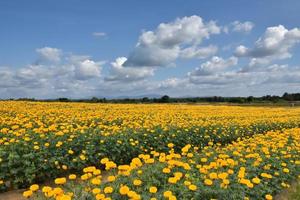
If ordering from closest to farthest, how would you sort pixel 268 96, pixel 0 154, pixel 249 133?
pixel 0 154 < pixel 249 133 < pixel 268 96

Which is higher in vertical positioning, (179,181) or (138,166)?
(138,166)

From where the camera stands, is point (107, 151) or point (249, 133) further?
point (249, 133)

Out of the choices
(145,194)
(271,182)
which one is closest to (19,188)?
(145,194)

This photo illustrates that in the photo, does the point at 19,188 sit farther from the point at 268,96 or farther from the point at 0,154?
the point at 268,96

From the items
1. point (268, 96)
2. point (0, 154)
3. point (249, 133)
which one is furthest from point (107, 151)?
point (268, 96)

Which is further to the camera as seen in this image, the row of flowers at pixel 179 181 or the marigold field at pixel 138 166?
the marigold field at pixel 138 166

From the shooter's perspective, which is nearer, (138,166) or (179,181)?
(179,181)

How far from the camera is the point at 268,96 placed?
208 feet

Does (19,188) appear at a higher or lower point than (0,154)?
lower

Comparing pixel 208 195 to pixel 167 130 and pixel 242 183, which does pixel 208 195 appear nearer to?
pixel 242 183

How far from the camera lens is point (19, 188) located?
6562mm

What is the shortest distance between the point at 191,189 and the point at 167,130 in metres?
5.92

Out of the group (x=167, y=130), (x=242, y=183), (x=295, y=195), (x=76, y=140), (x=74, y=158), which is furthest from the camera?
(x=167, y=130)

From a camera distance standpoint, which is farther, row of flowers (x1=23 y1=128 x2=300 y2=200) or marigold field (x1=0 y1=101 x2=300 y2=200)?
marigold field (x1=0 y1=101 x2=300 y2=200)
